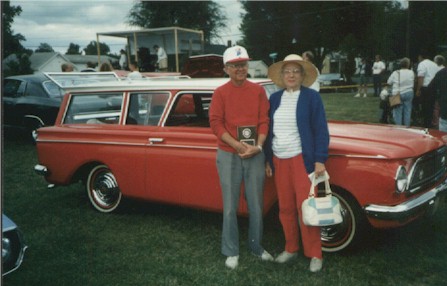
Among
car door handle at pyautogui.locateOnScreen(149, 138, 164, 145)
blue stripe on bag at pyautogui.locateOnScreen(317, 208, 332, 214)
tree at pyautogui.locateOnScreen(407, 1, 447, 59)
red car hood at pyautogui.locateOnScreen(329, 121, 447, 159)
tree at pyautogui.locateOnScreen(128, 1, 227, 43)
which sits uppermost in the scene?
tree at pyautogui.locateOnScreen(128, 1, 227, 43)

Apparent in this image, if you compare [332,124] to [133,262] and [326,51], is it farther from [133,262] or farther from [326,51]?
[326,51]

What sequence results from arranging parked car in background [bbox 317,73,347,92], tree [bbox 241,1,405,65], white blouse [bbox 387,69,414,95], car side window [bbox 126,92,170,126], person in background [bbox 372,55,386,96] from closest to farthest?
car side window [bbox 126,92,170,126]
white blouse [bbox 387,69,414,95]
person in background [bbox 372,55,386,96]
parked car in background [bbox 317,73,347,92]
tree [bbox 241,1,405,65]

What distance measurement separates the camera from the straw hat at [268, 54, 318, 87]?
12.7ft

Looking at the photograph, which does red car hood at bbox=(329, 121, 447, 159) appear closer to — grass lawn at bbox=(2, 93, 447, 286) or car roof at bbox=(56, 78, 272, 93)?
grass lawn at bbox=(2, 93, 447, 286)

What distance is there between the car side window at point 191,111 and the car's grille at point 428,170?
219 cm

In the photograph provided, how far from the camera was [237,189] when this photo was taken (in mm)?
4016

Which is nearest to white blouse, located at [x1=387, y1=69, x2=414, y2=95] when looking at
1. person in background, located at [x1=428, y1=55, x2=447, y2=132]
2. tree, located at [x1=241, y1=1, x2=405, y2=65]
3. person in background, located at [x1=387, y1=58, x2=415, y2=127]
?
person in background, located at [x1=387, y1=58, x2=415, y2=127]

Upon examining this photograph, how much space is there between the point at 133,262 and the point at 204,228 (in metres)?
1.02

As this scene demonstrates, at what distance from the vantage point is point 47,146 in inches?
231

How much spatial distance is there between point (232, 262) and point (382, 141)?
5.38 ft

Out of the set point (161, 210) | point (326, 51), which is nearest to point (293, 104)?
point (161, 210)

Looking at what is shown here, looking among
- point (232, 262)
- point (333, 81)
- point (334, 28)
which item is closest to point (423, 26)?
point (333, 81)

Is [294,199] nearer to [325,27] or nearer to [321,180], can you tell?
[321,180]

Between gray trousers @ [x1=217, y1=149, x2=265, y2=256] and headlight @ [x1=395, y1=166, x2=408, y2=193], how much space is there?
108cm
